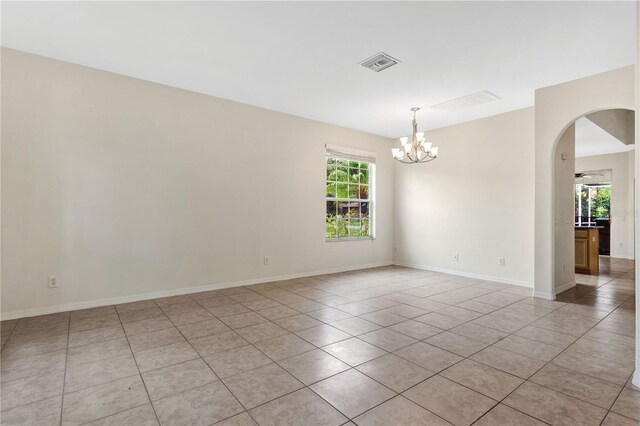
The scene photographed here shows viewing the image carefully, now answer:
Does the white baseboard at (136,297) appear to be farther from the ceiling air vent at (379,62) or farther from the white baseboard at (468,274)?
the ceiling air vent at (379,62)

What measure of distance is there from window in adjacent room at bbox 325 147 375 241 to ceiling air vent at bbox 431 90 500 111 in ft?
6.23

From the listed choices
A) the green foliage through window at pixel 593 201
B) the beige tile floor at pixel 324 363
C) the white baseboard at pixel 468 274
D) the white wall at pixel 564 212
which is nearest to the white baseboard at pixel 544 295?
the beige tile floor at pixel 324 363

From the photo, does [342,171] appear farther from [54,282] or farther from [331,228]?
[54,282]

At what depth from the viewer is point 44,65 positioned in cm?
335

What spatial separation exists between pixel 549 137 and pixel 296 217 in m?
3.77

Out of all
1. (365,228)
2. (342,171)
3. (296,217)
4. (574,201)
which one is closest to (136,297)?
(296,217)

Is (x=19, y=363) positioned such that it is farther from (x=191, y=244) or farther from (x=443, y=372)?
(x=443, y=372)

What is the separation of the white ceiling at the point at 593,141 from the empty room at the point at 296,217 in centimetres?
17

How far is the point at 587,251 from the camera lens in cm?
583

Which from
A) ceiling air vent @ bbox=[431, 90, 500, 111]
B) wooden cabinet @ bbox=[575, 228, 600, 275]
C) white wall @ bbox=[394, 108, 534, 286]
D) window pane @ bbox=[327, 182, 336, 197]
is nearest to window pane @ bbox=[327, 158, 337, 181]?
window pane @ bbox=[327, 182, 336, 197]

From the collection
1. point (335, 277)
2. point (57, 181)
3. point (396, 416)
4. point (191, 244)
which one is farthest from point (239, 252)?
point (396, 416)

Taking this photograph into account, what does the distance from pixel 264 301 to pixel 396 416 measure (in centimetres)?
247

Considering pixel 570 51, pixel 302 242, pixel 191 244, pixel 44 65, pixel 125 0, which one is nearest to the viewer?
pixel 125 0

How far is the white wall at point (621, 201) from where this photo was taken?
312 inches
